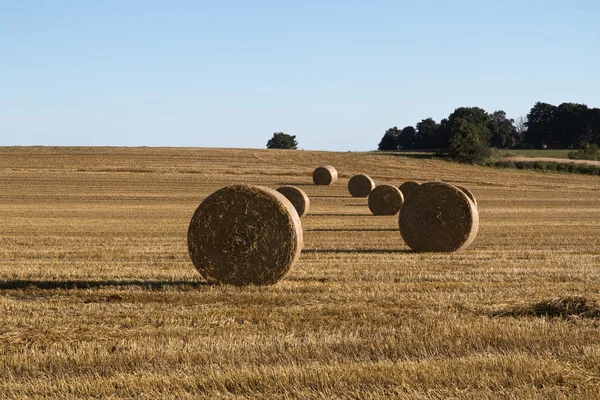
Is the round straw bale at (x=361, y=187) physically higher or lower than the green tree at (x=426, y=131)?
lower

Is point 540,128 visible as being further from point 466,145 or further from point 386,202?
point 386,202

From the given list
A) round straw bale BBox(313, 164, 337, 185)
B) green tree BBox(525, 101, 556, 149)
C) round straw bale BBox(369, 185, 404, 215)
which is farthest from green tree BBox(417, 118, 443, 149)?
round straw bale BBox(369, 185, 404, 215)

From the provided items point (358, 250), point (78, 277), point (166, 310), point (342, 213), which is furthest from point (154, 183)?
point (166, 310)

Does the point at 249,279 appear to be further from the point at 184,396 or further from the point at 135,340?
the point at 184,396

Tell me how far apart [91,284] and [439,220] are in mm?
8783

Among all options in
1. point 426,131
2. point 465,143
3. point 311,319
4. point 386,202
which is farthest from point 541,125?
point 311,319

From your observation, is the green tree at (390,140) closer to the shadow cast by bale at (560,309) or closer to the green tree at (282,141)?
the green tree at (282,141)

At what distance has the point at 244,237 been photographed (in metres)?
12.9

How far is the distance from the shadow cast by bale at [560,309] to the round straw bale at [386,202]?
21.6m

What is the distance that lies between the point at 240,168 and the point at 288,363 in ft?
158

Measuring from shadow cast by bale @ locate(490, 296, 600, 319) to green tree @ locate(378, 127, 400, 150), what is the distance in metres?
112

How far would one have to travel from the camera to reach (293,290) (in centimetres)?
1182

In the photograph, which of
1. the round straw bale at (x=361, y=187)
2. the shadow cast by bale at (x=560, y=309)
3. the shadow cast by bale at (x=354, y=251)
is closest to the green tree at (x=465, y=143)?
the round straw bale at (x=361, y=187)

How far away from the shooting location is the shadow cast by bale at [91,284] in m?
12.1
